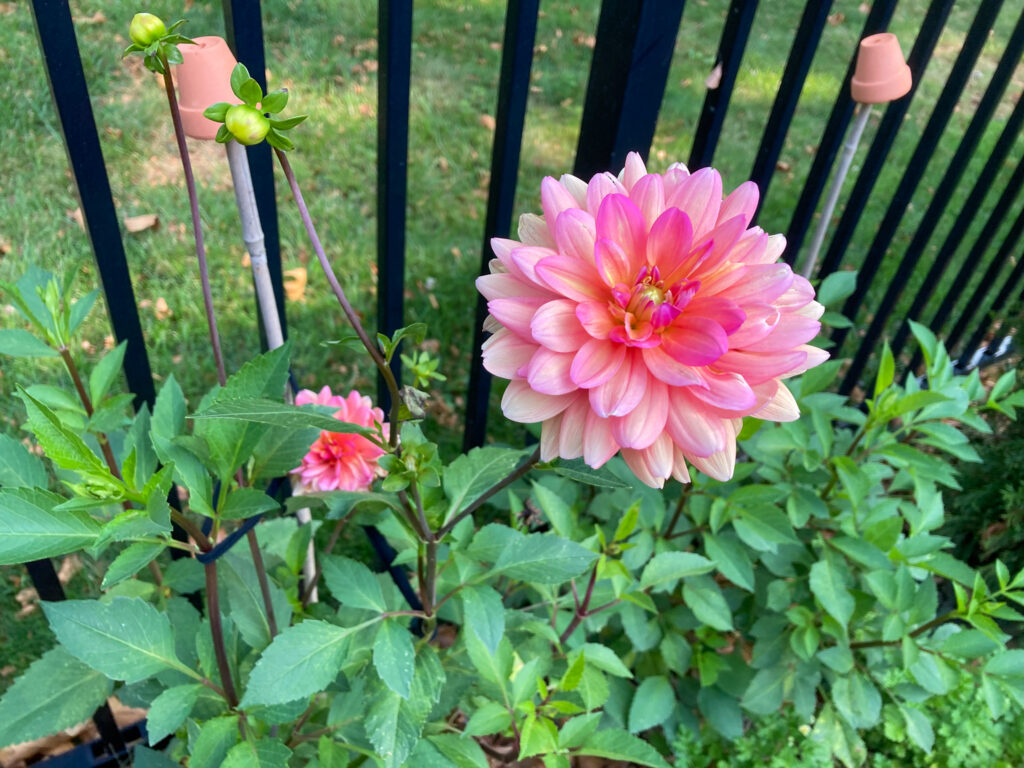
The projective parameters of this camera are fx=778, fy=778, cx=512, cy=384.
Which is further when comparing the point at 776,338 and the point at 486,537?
the point at 486,537

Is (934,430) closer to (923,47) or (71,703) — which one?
(923,47)

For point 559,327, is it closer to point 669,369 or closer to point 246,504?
point 669,369

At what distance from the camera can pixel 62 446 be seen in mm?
756

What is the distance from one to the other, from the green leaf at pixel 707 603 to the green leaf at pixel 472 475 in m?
0.62

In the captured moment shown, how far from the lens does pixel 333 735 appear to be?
1070 millimetres

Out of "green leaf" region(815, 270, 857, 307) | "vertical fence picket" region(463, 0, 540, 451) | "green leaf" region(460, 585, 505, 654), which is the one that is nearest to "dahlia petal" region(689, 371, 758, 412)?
"green leaf" region(460, 585, 505, 654)

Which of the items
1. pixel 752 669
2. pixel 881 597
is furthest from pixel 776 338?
pixel 752 669

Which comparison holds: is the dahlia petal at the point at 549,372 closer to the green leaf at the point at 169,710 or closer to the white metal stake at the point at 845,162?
the green leaf at the point at 169,710

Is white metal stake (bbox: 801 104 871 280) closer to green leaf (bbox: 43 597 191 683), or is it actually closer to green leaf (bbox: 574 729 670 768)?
green leaf (bbox: 574 729 670 768)

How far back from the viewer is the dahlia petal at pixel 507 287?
0.68 metres

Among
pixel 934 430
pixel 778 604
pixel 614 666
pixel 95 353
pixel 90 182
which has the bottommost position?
pixel 95 353

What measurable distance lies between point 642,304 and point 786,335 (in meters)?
0.12

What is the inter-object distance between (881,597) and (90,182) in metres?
1.41

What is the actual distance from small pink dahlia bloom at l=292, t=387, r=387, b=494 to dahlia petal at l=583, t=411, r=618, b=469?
53 centimetres
